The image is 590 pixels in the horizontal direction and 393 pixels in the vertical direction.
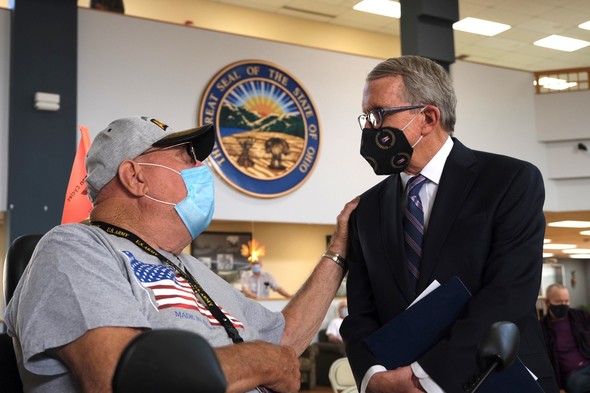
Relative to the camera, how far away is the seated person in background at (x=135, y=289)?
1.42 meters

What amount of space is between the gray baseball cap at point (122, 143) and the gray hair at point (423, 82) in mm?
641

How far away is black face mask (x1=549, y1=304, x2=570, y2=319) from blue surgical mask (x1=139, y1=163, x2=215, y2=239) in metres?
5.62

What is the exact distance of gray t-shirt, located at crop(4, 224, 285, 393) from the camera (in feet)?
4.67

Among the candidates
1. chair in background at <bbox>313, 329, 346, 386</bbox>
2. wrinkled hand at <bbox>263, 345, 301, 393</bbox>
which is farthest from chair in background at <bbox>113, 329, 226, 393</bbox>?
chair in background at <bbox>313, 329, 346, 386</bbox>

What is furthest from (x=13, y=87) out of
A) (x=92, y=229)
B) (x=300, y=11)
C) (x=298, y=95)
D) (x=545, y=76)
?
(x=545, y=76)

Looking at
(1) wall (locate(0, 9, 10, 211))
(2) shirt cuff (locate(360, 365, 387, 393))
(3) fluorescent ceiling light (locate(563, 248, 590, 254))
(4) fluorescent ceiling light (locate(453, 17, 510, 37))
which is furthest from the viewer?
(3) fluorescent ceiling light (locate(563, 248, 590, 254))

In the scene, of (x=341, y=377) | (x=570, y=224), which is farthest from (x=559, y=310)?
(x=570, y=224)

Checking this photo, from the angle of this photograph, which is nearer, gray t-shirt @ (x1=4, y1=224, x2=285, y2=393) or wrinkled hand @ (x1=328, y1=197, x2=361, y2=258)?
gray t-shirt @ (x1=4, y1=224, x2=285, y2=393)

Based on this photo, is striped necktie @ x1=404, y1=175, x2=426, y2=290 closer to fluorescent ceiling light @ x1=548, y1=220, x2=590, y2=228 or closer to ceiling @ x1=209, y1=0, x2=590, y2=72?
ceiling @ x1=209, y1=0, x2=590, y2=72

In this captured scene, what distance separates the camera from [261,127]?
923cm

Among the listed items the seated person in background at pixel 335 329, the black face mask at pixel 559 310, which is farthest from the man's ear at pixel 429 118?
the seated person in background at pixel 335 329

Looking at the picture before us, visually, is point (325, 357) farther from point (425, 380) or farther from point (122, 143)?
point (122, 143)

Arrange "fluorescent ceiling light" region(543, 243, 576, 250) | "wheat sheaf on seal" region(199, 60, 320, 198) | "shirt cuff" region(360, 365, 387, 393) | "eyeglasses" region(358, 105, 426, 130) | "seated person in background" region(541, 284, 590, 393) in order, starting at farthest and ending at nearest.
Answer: "fluorescent ceiling light" region(543, 243, 576, 250) → "wheat sheaf on seal" region(199, 60, 320, 198) → "seated person in background" region(541, 284, 590, 393) → "eyeglasses" region(358, 105, 426, 130) → "shirt cuff" region(360, 365, 387, 393)

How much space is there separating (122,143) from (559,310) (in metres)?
5.92
